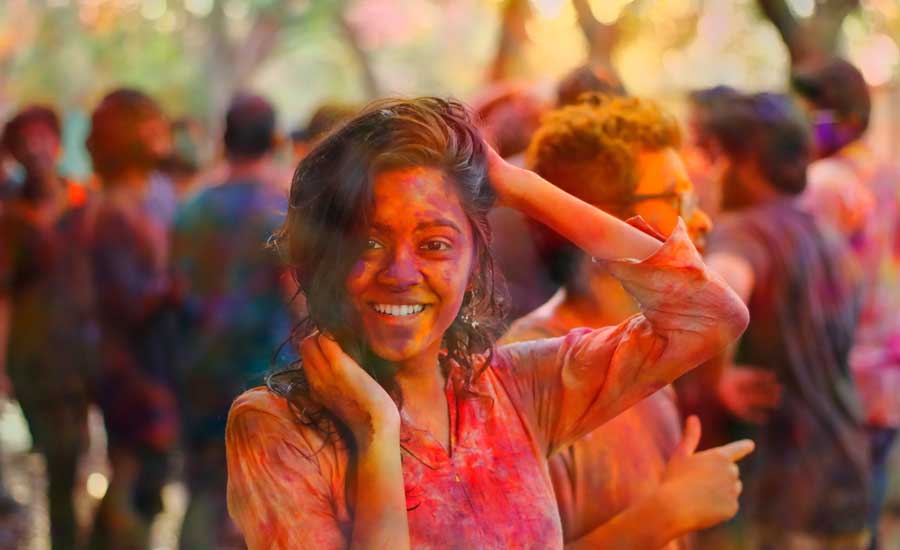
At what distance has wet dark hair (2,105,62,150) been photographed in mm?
5750

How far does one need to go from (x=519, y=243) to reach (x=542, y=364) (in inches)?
10.9

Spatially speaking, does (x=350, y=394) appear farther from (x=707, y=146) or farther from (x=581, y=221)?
(x=707, y=146)

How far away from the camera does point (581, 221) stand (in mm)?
1925

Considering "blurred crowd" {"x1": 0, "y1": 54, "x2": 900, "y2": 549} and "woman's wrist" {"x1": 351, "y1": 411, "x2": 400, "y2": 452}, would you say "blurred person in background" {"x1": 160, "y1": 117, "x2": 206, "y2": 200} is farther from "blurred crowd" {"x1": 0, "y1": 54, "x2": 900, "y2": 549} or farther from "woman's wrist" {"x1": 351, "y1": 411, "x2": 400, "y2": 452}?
"woman's wrist" {"x1": 351, "y1": 411, "x2": 400, "y2": 452}

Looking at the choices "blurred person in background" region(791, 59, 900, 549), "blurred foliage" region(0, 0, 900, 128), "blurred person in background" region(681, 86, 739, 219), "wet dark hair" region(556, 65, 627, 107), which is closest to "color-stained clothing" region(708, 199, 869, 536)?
"blurred person in background" region(681, 86, 739, 219)

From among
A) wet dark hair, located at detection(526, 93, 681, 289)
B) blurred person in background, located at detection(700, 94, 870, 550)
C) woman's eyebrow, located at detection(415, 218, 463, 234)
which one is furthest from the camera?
blurred person in background, located at detection(700, 94, 870, 550)

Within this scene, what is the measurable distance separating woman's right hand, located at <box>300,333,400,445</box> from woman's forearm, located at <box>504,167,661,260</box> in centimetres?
32

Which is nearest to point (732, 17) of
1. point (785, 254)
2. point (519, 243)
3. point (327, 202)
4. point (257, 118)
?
point (257, 118)

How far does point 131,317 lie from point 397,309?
3.98 meters

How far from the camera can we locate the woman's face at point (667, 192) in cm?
218

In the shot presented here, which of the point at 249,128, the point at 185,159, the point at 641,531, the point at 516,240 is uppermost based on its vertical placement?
the point at 185,159

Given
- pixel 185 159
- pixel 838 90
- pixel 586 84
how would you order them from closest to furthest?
pixel 586 84
pixel 838 90
pixel 185 159

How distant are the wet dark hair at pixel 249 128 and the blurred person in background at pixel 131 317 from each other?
59 centimetres

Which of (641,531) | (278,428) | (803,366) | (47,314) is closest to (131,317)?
(47,314)
